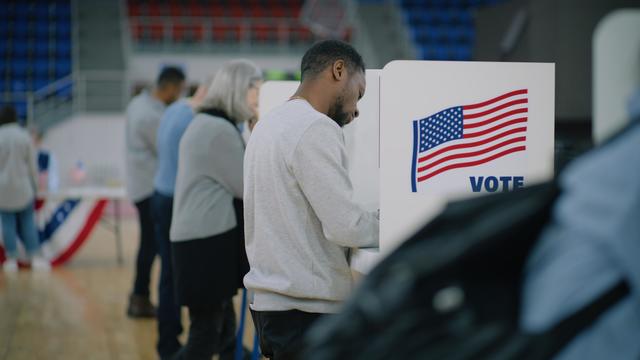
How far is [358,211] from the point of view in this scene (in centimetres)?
215

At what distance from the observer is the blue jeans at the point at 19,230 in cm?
760

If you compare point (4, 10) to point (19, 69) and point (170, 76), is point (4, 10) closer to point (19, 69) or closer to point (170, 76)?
point (19, 69)

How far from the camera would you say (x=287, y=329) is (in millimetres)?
2250

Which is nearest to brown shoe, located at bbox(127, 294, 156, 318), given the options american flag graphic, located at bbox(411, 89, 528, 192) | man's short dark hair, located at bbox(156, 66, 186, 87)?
man's short dark hair, located at bbox(156, 66, 186, 87)

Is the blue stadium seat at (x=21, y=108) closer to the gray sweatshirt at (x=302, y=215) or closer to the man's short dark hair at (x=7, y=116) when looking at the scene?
the man's short dark hair at (x=7, y=116)

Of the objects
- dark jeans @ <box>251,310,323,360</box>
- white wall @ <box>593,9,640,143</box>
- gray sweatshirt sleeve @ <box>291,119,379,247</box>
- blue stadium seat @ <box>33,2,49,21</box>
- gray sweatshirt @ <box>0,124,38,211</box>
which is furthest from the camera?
blue stadium seat @ <box>33,2,49,21</box>

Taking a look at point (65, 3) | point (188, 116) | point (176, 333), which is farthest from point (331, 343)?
point (65, 3)

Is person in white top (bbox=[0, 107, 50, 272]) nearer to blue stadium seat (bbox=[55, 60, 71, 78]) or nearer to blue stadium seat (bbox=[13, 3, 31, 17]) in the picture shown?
blue stadium seat (bbox=[55, 60, 71, 78])

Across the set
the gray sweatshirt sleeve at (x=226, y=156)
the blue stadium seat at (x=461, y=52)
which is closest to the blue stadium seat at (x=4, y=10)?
the blue stadium seat at (x=461, y=52)

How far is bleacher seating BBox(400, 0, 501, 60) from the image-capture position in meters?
15.9

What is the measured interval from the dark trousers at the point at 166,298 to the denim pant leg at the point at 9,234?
12.3 ft

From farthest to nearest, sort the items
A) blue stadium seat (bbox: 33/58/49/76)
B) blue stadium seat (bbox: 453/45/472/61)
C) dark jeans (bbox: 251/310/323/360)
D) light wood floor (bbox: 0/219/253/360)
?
blue stadium seat (bbox: 453/45/472/61) < blue stadium seat (bbox: 33/58/49/76) < light wood floor (bbox: 0/219/253/360) < dark jeans (bbox: 251/310/323/360)

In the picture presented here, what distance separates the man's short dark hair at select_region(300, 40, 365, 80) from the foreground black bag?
1.49m

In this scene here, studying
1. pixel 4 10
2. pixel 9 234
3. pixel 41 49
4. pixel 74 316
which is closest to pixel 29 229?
pixel 9 234
